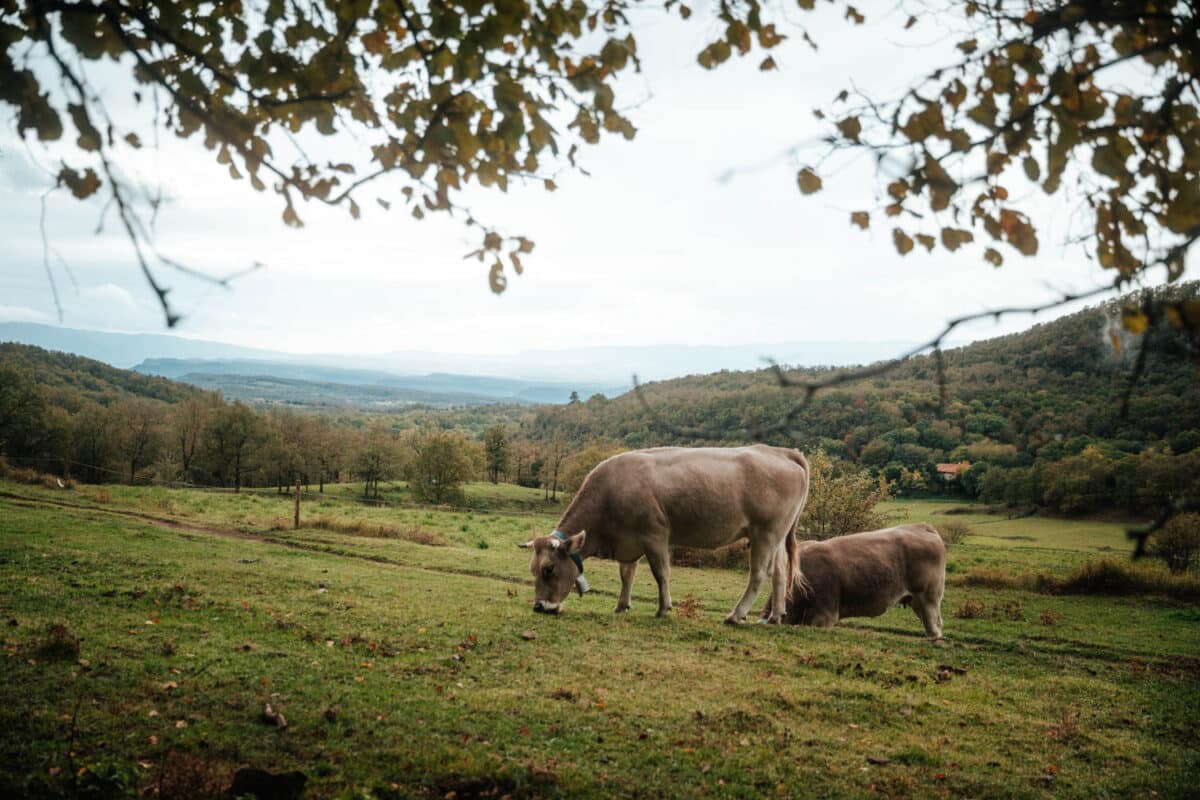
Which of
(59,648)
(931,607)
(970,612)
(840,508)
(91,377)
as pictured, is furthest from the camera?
(91,377)

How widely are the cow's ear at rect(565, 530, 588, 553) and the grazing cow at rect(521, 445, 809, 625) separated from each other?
0.06 feet

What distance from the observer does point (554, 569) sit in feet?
37.3

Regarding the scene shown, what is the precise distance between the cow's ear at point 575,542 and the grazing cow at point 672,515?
2 cm

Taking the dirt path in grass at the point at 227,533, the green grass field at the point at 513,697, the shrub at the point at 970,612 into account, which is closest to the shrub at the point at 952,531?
the shrub at the point at 970,612

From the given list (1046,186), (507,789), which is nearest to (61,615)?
(507,789)

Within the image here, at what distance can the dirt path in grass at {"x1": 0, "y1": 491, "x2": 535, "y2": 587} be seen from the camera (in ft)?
62.5

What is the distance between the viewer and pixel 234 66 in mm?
4820

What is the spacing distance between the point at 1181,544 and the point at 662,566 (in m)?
24.8

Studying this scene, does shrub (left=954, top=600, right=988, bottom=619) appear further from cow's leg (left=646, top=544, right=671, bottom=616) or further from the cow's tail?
cow's leg (left=646, top=544, right=671, bottom=616)

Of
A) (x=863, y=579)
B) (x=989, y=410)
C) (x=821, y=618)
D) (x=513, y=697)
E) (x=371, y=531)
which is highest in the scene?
(x=989, y=410)

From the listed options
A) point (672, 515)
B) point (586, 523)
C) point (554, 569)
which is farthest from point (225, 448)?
point (672, 515)

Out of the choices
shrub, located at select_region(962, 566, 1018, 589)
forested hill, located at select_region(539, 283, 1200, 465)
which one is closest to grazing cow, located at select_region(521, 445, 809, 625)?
forested hill, located at select_region(539, 283, 1200, 465)

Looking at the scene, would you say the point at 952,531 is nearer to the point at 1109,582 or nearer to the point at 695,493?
the point at 1109,582

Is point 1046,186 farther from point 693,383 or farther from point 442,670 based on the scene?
point 693,383
